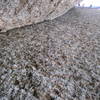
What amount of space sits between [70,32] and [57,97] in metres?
3.92

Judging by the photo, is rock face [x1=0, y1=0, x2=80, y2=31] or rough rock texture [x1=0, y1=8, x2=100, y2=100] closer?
rough rock texture [x1=0, y1=8, x2=100, y2=100]

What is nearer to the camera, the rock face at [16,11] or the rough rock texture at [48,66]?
the rough rock texture at [48,66]

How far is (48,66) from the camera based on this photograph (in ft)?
9.59

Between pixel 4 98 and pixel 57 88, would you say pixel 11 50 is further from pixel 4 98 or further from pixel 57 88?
pixel 57 88

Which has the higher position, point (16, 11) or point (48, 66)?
point (16, 11)

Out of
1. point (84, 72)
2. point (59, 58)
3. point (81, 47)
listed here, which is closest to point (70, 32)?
point (81, 47)

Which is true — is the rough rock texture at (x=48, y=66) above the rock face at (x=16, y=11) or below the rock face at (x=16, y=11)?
below

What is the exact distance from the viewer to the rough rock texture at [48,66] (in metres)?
2.22

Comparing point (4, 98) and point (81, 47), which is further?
point (81, 47)

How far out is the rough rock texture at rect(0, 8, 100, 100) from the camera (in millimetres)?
2225

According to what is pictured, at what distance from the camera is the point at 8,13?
148 inches

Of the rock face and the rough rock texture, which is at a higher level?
the rock face

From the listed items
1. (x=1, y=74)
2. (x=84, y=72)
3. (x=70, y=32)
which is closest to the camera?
(x=1, y=74)

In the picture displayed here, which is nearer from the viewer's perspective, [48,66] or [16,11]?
[48,66]
